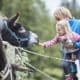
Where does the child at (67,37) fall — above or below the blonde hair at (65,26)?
below

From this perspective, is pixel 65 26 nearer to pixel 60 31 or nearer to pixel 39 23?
pixel 60 31

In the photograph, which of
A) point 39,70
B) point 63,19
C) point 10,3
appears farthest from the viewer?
point 10,3

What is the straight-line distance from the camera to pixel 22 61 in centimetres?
526

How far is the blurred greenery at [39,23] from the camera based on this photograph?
5.59 m

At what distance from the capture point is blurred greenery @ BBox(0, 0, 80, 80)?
18.3 ft

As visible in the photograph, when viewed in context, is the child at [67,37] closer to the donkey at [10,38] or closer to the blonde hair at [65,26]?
the blonde hair at [65,26]

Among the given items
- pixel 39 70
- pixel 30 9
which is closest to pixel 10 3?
pixel 30 9

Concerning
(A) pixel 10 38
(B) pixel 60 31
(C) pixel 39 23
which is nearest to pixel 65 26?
(B) pixel 60 31

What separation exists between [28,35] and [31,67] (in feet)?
0.83

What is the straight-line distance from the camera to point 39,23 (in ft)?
20.4

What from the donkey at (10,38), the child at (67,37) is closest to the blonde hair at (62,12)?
the child at (67,37)

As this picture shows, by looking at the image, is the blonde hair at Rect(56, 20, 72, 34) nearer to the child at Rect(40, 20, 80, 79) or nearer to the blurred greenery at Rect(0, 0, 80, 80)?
the child at Rect(40, 20, 80, 79)

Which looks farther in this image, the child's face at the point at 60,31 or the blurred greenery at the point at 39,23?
the blurred greenery at the point at 39,23

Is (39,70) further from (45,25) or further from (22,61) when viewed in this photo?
(45,25)
